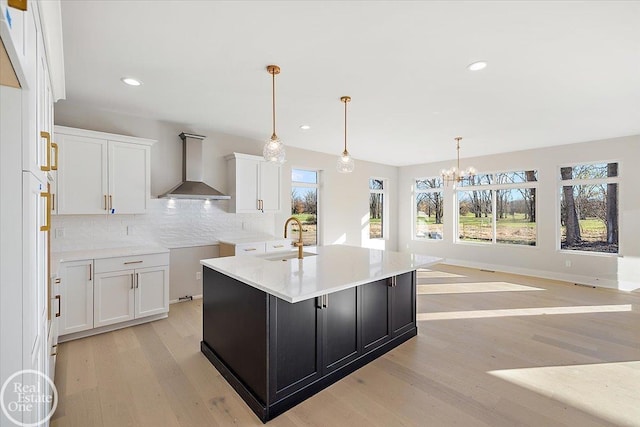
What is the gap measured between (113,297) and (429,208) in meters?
7.11

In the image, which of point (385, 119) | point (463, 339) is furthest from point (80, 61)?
point (463, 339)

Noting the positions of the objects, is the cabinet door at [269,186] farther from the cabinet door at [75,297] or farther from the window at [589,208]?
the window at [589,208]

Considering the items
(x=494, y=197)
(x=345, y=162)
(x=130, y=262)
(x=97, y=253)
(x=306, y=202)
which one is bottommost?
(x=130, y=262)

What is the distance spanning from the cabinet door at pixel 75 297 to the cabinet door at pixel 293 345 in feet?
7.97

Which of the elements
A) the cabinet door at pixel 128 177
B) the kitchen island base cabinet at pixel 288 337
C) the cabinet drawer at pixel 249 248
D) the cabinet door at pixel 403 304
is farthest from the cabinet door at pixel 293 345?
the cabinet door at pixel 128 177

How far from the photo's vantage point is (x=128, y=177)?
372 centimetres

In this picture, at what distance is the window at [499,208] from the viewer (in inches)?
246

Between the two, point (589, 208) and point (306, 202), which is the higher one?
point (306, 202)

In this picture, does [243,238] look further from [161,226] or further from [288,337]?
[288,337]

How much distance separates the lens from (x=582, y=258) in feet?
18.0

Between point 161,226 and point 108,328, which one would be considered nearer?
point 108,328

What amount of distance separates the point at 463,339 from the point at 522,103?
9.36 ft

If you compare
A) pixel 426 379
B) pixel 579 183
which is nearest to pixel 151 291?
Result: pixel 426 379

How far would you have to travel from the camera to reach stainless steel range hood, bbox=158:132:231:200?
13.8ft
